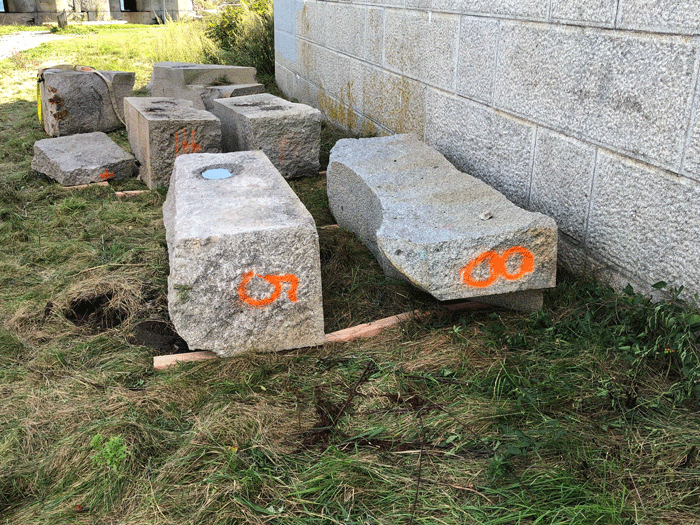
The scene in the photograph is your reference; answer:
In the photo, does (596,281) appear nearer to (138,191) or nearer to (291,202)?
(291,202)

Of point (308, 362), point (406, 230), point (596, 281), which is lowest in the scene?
point (308, 362)

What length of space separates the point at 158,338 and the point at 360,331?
0.93m

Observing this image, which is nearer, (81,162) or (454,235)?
(454,235)

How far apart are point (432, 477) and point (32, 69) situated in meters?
10.9

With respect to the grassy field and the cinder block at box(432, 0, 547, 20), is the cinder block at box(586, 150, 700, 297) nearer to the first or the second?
the grassy field

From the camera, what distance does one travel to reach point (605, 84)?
9.19 ft

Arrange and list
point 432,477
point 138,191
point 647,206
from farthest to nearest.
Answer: point 138,191 → point 647,206 → point 432,477

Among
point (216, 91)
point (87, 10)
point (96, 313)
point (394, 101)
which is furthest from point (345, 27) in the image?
point (87, 10)

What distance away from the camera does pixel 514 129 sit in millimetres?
3502

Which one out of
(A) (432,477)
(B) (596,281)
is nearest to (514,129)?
(B) (596,281)

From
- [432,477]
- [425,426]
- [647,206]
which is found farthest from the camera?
[647,206]

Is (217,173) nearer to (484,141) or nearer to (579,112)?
(484,141)

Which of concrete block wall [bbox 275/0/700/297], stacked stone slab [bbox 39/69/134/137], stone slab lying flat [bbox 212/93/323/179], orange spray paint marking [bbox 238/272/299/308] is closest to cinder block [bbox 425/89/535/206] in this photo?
concrete block wall [bbox 275/0/700/297]

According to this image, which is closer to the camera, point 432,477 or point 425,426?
point 432,477
